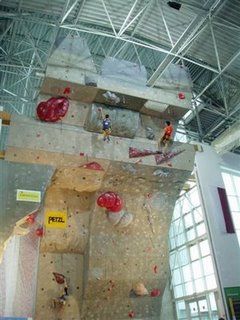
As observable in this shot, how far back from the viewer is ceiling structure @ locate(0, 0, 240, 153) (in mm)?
8744

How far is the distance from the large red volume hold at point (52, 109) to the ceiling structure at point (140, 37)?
0.76 metres

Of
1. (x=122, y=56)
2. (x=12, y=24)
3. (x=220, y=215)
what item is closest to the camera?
(x=220, y=215)

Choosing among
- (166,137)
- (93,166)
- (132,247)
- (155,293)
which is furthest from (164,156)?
(155,293)

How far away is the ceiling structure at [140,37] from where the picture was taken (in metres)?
8.74

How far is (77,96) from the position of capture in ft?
22.4

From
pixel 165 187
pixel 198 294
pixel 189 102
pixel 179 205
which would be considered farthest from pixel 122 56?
pixel 198 294

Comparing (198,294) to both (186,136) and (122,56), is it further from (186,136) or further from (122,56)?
(122,56)

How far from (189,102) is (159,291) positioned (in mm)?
4207

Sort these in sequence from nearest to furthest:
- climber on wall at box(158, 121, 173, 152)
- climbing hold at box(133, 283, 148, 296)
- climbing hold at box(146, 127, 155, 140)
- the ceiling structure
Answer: climbing hold at box(133, 283, 148, 296)
climber on wall at box(158, 121, 173, 152)
climbing hold at box(146, 127, 155, 140)
the ceiling structure

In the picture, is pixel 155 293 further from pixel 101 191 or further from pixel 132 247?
pixel 101 191

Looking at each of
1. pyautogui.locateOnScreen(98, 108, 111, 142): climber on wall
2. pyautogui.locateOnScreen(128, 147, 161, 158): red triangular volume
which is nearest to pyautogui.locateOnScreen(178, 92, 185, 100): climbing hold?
pyautogui.locateOnScreen(128, 147, 161, 158): red triangular volume

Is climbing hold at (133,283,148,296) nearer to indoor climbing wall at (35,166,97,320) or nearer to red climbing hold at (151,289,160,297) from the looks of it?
red climbing hold at (151,289,160,297)

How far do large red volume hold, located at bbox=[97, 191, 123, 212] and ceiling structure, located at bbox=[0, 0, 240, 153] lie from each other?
2.80 metres

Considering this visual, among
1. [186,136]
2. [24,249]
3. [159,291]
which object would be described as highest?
[186,136]
